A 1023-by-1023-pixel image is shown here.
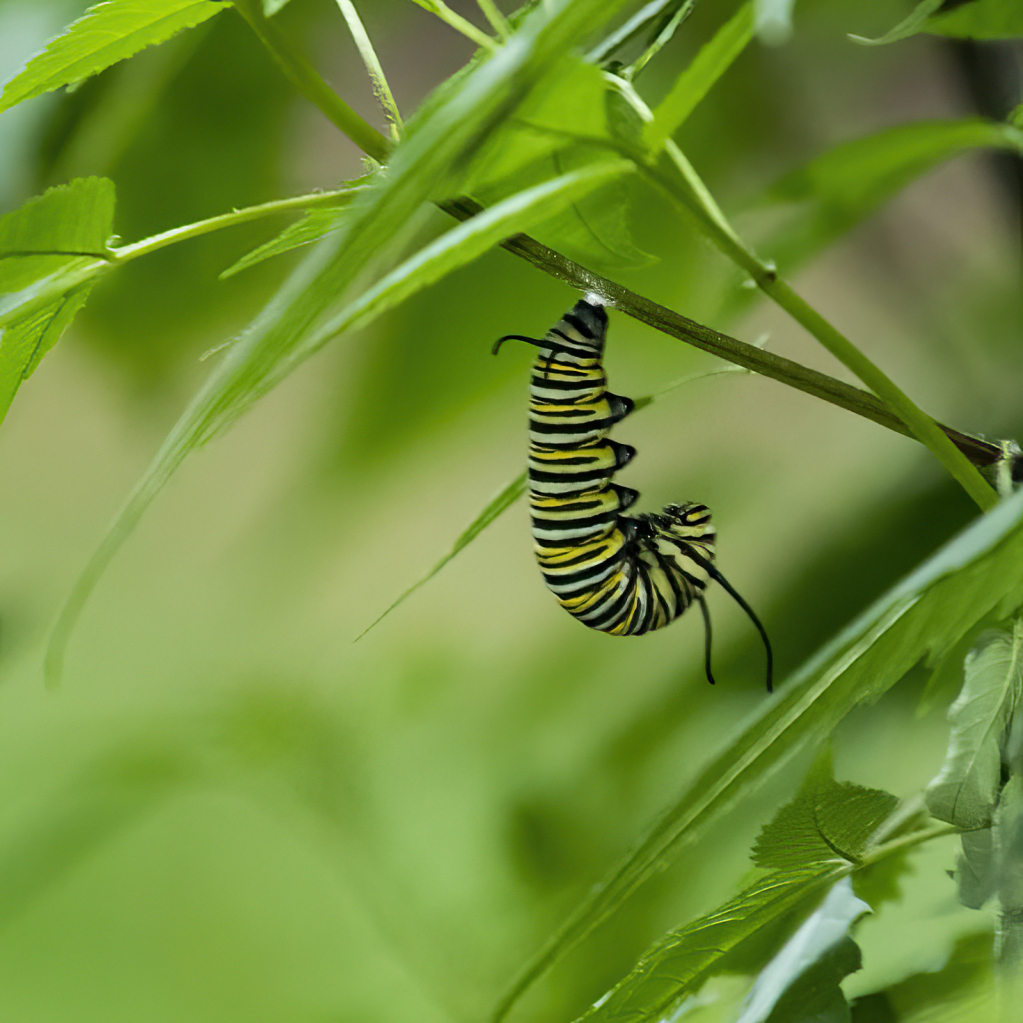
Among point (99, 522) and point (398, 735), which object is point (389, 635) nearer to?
point (398, 735)

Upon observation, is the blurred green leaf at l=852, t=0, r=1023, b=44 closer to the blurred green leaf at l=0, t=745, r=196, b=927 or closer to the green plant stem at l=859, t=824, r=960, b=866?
the green plant stem at l=859, t=824, r=960, b=866

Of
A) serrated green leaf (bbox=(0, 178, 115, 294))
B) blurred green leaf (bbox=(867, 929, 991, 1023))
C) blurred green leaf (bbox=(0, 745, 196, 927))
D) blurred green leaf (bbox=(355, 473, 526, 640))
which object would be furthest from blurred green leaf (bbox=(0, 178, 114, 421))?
blurred green leaf (bbox=(0, 745, 196, 927))

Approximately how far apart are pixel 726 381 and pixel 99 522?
52cm

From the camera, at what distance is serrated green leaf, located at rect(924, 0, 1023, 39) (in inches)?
7.1

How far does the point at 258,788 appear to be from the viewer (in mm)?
700

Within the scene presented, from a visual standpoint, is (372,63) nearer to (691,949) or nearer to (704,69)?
(704,69)

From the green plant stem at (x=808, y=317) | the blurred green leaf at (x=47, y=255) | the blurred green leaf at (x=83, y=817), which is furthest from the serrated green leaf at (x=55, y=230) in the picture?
the blurred green leaf at (x=83, y=817)

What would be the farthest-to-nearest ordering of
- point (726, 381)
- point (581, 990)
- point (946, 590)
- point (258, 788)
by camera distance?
point (258, 788)
point (581, 990)
point (726, 381)
point (946, 590)

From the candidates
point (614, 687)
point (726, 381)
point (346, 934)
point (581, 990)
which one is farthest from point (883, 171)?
point (346, 934)

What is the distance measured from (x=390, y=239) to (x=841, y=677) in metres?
0.09

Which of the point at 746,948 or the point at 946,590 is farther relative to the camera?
the point at 746,948

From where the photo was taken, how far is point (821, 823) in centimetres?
22

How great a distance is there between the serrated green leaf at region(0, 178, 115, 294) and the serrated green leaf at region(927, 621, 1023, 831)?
0.23 m

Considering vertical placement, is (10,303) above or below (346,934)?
above
